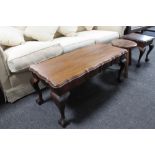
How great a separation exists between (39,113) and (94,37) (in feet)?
4.35

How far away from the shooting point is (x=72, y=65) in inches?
56.6

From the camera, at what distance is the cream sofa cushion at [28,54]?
60.4 inches

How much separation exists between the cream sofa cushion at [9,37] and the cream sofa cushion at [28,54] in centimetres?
9

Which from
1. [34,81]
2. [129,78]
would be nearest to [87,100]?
[34,81]

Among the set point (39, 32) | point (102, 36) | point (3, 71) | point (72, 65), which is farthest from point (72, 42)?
point (3, 71)

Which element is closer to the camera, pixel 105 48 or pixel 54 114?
pixel 54 114

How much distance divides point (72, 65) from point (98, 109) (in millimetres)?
526

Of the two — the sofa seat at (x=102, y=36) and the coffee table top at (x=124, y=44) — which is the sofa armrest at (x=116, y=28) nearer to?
the sofa seat at (x=102, y=36)

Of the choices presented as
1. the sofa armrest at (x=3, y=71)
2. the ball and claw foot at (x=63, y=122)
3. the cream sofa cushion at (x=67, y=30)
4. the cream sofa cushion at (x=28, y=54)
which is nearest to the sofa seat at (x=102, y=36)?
the cream sofa cushion at (x=67, y=30)

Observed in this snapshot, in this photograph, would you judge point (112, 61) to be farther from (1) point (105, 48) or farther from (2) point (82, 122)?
(2) point (82, 122)

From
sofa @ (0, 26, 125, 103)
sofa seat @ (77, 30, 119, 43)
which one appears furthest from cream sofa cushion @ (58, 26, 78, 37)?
sofa seat @ (77, 30, 119, 43)

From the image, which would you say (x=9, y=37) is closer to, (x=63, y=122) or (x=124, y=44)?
(x=63, y=122)

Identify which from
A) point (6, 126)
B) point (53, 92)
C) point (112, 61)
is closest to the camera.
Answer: point (53, 92)

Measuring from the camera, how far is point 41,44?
1812 millimetres
